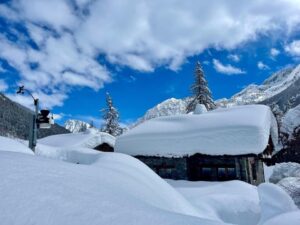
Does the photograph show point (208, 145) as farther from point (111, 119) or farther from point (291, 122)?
point (111, 119)

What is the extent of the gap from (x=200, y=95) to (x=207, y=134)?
17175mm

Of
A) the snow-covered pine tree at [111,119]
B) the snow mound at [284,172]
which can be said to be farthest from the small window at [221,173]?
the snow-covered pine tree at [111,119]

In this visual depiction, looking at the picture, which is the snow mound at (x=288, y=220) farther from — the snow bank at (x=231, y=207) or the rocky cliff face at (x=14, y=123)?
the rocky cliff face at (x=14, y=123)

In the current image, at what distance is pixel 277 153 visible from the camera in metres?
20.2

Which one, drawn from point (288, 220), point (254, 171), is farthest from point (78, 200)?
point (254, 171)

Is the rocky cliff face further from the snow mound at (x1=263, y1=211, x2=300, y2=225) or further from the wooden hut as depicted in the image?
the snow mound at (x1=263, y1=211, x2=300, y2=225)

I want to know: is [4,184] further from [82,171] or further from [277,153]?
[277,153]

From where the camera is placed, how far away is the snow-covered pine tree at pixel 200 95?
3288 centimetres

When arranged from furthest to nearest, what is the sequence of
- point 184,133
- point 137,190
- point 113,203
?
1. point 184,133
2. point 137,190
3. point 113,203

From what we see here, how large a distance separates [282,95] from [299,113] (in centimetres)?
12774

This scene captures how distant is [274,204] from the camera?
14.1 feet

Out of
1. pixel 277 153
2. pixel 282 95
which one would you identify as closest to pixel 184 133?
pixel 277 153

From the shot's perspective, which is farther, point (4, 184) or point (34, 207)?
point (4, 184)

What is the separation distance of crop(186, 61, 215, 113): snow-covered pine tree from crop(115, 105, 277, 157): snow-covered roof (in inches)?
519
